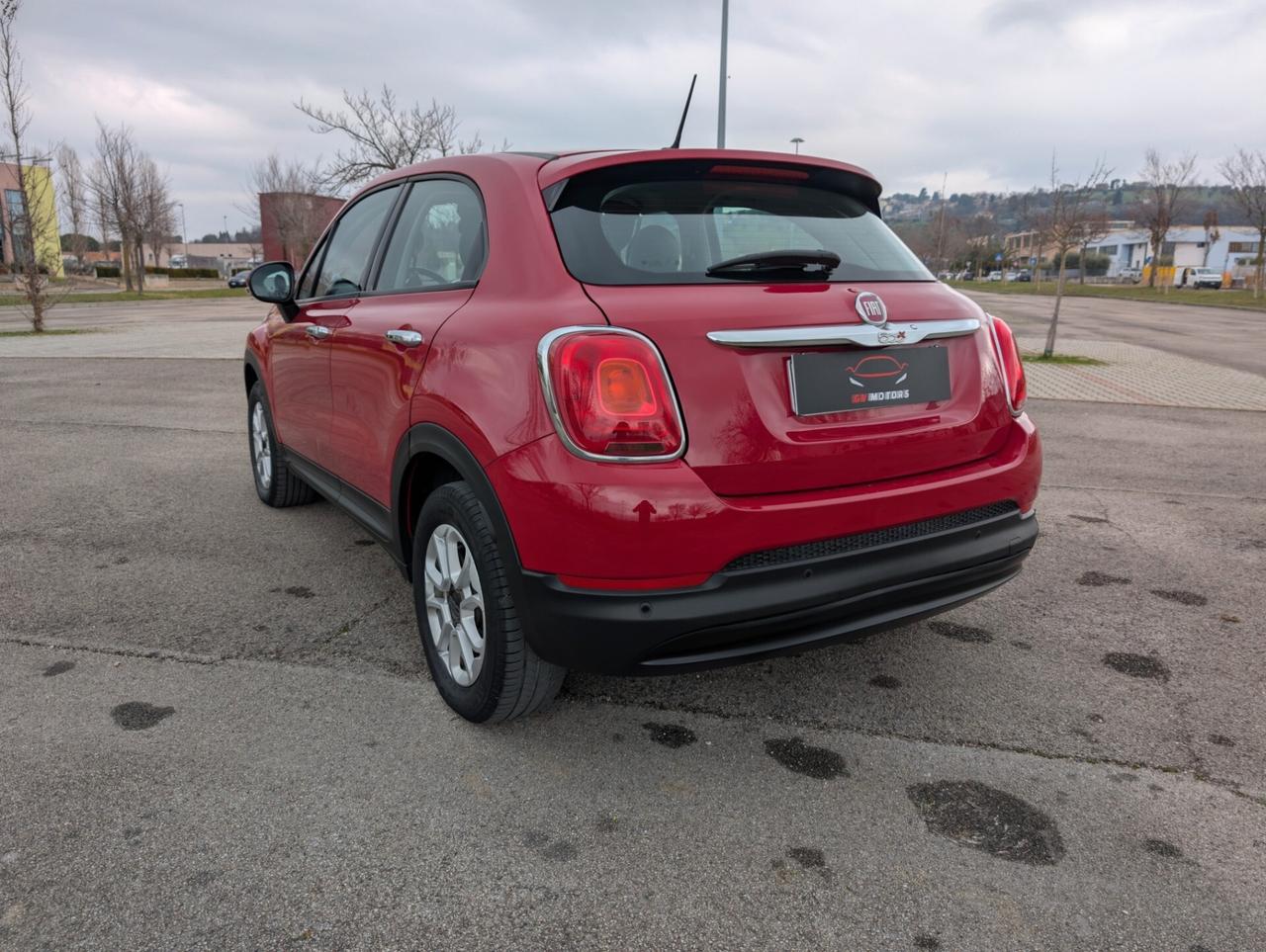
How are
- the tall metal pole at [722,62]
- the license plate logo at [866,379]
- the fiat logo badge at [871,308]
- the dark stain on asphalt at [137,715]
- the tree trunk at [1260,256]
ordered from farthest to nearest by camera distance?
the tree trunk at [1260,256]
the tall metal pole at [722,62]
the dark stain on asphalt at [137,715]
the fiat logo badge at [871,308]
the license plate logo at [866,379]

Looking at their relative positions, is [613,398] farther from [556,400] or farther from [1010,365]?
[1010,365]

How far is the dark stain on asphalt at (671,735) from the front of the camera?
2.68m

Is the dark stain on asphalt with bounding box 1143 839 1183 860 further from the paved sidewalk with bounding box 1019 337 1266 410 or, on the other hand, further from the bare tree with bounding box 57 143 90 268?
the bare tree with bounding box 57 143 90 268

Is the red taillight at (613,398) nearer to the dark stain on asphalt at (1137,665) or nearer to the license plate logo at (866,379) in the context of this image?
the license plate logo at (866,379)

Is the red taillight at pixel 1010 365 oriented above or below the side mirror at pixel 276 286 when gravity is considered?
below

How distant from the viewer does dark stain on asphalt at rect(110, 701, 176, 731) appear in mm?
2740

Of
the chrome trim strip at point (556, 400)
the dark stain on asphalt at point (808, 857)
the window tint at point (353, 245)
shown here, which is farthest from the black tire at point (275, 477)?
the dark stain on asphalt at point (808, 857)

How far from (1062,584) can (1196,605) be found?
1.67ft

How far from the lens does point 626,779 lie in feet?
8.17

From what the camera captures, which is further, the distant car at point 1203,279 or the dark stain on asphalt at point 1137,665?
the distant car at point 1203,279

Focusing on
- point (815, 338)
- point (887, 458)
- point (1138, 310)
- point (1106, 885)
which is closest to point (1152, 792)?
point (1106, 885)

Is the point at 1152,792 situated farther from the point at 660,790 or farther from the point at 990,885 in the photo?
the point at 660,790

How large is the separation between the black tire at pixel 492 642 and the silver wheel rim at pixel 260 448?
8.82 feet

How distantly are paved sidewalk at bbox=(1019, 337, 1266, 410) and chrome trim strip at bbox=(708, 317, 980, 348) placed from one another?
8351 mm
